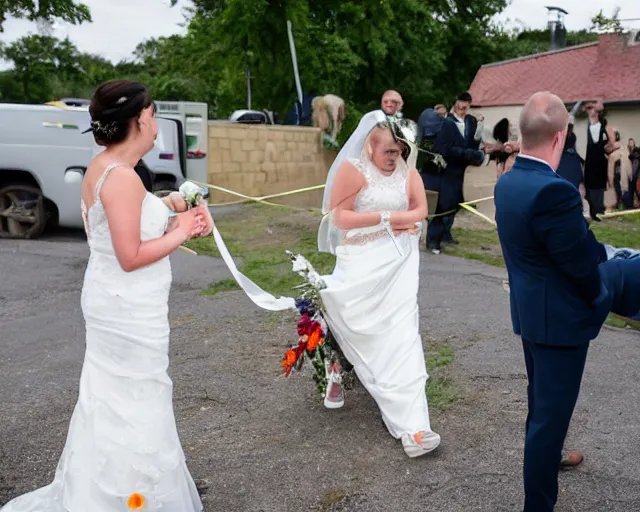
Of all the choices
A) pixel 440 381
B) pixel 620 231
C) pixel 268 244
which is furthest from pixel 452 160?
pixel 440 381

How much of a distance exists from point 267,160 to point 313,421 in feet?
43.9

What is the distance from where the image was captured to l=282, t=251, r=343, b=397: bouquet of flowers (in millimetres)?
4578

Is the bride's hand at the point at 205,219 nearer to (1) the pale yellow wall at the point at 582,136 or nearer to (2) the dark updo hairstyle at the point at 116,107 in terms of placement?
(2) the dark updo hairstyle at the point at 116,107

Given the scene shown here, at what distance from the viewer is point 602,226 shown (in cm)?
1423

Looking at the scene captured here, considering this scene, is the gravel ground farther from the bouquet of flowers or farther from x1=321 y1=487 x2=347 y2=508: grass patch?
the bouquet of flowers

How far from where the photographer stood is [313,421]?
471 cm

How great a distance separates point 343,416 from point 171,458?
178 cm

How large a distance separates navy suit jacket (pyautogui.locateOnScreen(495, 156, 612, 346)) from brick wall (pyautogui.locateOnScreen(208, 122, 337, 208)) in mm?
13238

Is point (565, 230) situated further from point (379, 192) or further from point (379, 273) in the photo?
point (379, 192)

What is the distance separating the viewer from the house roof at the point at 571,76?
23.7 meters

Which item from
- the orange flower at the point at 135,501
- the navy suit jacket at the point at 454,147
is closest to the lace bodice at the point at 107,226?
the orange flower at the point at 135,501

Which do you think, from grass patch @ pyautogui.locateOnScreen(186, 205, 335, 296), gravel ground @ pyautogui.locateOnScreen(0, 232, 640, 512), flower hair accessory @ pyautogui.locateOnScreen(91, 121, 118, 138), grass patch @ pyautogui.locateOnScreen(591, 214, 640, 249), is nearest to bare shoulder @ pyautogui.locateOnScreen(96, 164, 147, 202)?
flower hair accessory @ pyautogui.locateOnScreen(91, 121, 118, 138)

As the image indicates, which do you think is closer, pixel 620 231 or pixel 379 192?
pixel 379 192

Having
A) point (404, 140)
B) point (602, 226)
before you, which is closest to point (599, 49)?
point (602, 226)
